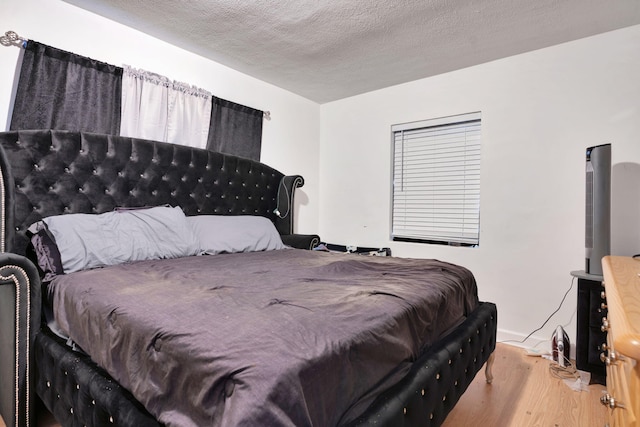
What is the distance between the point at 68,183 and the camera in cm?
219

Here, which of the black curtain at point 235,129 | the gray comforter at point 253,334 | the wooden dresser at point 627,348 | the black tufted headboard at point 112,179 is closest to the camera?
the wooden dresser at point 627,348

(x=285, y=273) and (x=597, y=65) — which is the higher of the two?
(x=597, y=65)

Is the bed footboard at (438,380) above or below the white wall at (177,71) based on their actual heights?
below

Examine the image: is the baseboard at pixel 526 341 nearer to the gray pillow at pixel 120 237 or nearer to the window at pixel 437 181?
the window at pixel 437 181

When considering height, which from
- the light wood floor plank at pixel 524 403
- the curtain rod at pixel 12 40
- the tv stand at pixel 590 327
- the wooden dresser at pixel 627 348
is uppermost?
the curtain rod at pixel 12 40

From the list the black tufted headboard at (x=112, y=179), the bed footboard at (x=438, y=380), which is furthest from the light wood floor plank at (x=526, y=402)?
the black tufted headboard at (x=112, y=179)

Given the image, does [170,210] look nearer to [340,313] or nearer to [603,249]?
[340,313]

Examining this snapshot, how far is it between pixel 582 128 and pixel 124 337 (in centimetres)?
317

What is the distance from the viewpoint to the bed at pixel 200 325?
855 millimetres

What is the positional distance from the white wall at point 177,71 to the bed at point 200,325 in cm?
60

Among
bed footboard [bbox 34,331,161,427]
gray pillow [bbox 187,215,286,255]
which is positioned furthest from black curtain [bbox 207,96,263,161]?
bed footboard [bbox 34,331,161,427]

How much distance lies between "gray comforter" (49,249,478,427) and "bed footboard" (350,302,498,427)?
44 mm

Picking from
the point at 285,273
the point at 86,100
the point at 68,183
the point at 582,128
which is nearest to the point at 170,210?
the point at 68,183

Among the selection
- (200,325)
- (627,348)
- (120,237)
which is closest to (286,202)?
(120,237)
